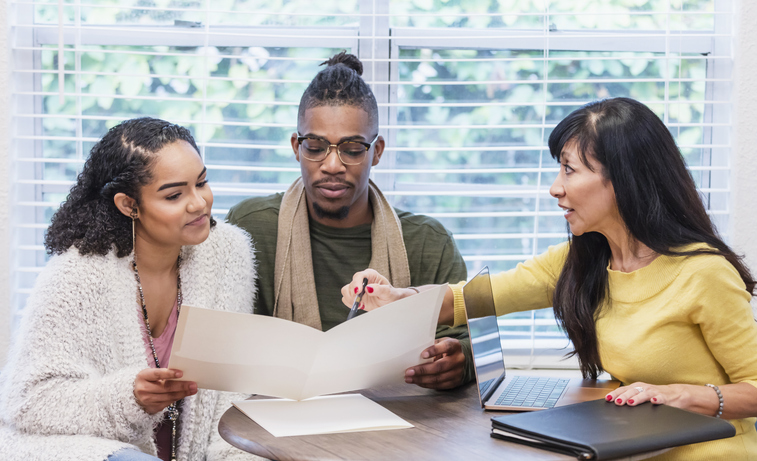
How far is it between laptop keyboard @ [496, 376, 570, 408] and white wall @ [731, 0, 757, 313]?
1.15 meters

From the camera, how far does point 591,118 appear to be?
1.48 meters

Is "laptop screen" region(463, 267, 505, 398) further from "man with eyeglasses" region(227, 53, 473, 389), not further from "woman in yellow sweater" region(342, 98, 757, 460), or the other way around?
"man with eyeglasses" region(227, 53, 473, 389)

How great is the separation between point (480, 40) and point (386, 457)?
1.63 metres

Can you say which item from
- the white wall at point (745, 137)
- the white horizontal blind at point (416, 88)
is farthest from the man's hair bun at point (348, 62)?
the white wall at point (745, 137)

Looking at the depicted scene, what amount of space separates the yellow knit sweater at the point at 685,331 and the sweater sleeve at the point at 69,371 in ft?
3.48

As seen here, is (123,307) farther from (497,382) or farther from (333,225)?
(497,382)

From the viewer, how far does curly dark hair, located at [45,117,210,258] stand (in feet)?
5.20

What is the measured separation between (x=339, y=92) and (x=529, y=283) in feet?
2.49

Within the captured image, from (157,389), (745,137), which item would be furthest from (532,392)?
(745,137)

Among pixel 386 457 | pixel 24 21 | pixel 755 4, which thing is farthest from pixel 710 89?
pixel 24 21

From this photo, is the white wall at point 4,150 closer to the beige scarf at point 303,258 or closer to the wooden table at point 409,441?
the beige scarf at point 303,258

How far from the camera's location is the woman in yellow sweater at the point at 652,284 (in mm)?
1360

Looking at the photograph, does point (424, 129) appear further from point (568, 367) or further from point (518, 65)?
point (568, 367)

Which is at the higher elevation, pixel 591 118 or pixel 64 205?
pixel 591 118
